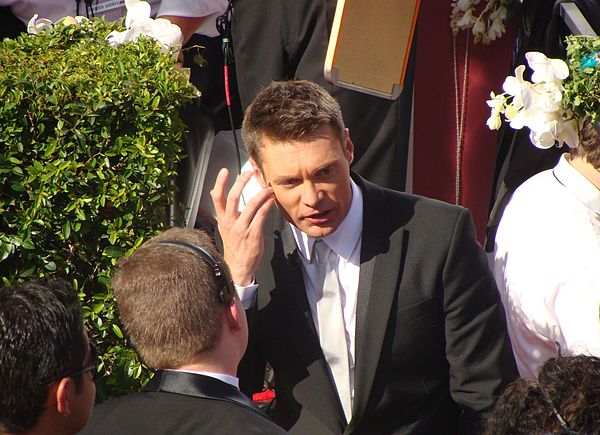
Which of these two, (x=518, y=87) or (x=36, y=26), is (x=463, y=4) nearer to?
(x=518, y=87)

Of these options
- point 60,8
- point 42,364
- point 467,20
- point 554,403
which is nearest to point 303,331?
point 42,364

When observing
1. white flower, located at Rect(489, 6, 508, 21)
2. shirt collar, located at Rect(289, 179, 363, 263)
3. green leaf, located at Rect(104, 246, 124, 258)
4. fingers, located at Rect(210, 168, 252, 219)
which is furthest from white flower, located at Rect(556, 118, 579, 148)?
green leaf, located at Rect(104, 246, 124, 258)

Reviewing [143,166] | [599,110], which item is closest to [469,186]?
[599,110]

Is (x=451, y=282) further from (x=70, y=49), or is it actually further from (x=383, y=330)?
(x=70, y=49)

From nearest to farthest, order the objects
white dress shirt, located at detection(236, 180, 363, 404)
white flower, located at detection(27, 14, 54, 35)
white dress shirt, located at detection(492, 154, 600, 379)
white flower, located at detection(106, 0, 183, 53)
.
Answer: white dress shirt, located at detection(492, 154, 600, 379)
white dress shirt, located at detection(236, 180, 363, 404)
white flower, located at detection(106, 0, 183, 53)
white flower, located at detection(27, 14, 54, 35)

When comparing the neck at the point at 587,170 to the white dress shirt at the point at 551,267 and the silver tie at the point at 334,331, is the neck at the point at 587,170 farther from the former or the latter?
the silver tie at the point at 334,331

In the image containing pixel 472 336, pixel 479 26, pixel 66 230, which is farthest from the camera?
pixel 479 26

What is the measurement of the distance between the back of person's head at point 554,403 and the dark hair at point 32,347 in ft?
3.58

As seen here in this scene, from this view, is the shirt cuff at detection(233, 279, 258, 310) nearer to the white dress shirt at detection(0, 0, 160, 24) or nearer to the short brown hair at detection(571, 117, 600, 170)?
the short brown hair at detection(571, 117, 600, 170)

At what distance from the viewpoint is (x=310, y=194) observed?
3.94 m

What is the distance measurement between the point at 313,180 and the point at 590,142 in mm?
1069

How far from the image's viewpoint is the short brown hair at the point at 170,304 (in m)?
3.07

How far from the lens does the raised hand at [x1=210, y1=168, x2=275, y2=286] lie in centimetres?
394

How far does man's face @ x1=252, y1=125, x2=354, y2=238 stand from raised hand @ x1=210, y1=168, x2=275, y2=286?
0.28 ft
